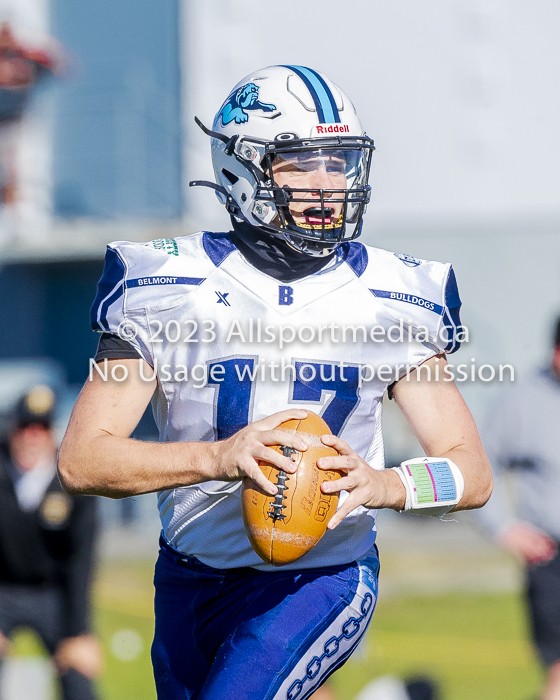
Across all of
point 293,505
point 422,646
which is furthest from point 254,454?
point 422,646

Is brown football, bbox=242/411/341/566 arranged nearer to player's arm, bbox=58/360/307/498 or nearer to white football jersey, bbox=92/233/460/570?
player's arm, bbox=58/360/307/498

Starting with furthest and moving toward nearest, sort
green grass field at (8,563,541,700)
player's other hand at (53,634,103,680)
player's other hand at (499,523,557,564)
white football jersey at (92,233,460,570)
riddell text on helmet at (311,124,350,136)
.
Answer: green grass field at (8,563,541,700)
player's other hand at (53,634,103,680)
player's other hand at (499,523,557,564)
riddell text on helmet at (311,124,350,136)
white football jersey at (92,233,460,570)

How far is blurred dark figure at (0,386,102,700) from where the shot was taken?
205 inches

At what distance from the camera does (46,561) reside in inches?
207

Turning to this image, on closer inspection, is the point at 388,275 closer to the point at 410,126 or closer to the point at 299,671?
the point at 299,671

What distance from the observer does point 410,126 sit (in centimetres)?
1502

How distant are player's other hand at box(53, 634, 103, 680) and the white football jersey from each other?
8.67 feet

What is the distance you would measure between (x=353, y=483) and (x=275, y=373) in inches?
18.7

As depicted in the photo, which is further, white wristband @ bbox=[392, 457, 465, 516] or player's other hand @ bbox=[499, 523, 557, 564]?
player's other hand @ bbox=[499, 523, 557, 564]

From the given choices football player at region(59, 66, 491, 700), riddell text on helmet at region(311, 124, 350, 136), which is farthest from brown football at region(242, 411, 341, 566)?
riddell text on helmet at region(311, 124, 350, 136)

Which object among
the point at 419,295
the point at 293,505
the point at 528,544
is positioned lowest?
the point at 528,544

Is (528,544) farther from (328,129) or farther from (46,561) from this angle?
(328,129)

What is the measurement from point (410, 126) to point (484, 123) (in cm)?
112

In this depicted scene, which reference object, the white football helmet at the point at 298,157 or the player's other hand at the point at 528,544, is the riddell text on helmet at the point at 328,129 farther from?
the player's other hand at the point at 528,544
